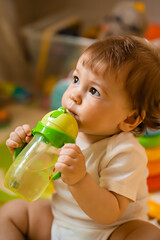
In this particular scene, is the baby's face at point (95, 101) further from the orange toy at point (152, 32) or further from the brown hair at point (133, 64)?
the orange toy at point (152, 32)

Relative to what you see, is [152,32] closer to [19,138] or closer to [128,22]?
[128,22]

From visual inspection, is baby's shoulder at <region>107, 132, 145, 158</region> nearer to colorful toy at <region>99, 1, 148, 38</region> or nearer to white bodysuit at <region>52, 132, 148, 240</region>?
white bodysuit at <region>52, 132, 148, 240</region>

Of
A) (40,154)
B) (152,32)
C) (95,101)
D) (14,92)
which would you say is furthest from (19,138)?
(152,32)

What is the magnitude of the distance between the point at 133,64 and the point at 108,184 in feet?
0.73

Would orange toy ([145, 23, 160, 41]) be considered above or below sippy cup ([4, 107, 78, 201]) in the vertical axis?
below

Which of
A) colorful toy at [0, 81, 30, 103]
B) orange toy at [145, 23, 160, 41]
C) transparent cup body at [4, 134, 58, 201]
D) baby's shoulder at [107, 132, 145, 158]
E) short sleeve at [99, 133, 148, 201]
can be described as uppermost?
transparent cup body at [4, 134, 58, 201]

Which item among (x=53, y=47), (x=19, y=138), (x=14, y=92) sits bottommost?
(x=14, y=92)

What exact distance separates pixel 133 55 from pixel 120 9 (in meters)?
1.01

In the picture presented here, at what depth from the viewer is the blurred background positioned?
4.71 feet

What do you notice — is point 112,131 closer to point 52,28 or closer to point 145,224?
point 145,224

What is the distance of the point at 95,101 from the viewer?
0.56m

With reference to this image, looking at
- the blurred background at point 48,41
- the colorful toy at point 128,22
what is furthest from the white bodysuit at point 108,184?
the colorful toy at point 128,22

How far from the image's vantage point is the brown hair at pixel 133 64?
555mm

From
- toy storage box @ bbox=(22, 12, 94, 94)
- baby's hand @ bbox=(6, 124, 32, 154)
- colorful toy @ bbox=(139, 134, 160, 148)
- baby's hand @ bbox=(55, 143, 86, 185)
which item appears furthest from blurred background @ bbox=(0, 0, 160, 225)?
baby's hand @ bbox=(55, 143, 86, 185)
